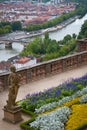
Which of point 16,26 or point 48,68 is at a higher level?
point 48,68

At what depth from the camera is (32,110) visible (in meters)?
11.7

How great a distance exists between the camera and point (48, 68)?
15.8 metres

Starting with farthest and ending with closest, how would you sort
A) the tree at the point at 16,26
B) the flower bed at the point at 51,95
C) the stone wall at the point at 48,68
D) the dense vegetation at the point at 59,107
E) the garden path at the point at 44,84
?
the tree at the point at 16,26 < the stone wall at the point at 48,68 < the garden path at the point at 44,84 < the flower bed at the point at 51,95 < the dense vegetation at the point at 59,107

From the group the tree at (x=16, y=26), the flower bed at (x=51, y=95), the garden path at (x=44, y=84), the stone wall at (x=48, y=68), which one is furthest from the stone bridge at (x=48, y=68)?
the tree at (x=16, y=26)

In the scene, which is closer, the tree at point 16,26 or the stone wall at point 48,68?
the stone wall at point 48,68

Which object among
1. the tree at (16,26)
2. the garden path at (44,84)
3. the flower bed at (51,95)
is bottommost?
the tree at (16,26)

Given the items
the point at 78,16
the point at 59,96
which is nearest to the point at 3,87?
the point at 59,96

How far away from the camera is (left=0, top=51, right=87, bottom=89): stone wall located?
1468 cm

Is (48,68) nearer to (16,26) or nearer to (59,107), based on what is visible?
(59,107)

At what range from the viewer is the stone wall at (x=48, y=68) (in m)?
14.7

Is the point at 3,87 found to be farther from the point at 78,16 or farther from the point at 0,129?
the point at 78,16

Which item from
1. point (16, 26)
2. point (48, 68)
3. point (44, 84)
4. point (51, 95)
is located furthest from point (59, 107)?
point (16, 26)

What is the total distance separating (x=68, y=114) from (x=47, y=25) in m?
133

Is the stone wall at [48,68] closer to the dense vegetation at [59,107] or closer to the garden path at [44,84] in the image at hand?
the garden path at [44,84]
